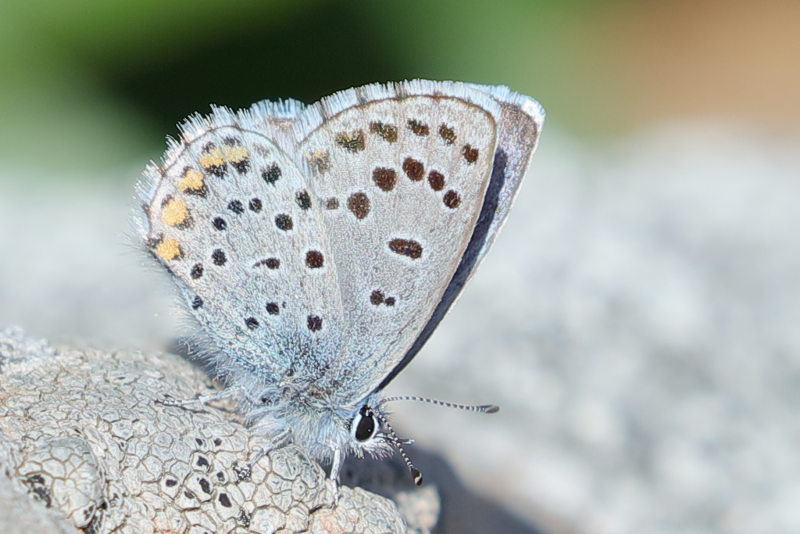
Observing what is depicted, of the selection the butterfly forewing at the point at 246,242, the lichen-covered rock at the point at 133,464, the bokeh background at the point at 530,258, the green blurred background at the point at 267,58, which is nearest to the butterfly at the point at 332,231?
the butterfly forewing at the point at 246,242

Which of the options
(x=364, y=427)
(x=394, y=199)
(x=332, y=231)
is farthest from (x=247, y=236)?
(x=364, y=427)

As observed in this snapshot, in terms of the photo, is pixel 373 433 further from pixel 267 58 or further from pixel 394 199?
pixel 267 58

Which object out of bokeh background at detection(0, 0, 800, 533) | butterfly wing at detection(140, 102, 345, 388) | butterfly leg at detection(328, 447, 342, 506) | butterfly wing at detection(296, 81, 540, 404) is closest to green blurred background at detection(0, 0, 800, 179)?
bokeh background at detection(0, 0, 800, 533)

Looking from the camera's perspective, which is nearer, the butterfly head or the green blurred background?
the butterfly head

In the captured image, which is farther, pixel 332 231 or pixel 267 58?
pixel 267 58

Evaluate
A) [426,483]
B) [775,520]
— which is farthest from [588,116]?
[426,483]

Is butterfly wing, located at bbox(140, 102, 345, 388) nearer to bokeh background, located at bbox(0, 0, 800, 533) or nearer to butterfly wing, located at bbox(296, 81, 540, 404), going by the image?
butterfly wing, located at bbox(296, 81, 540, 404)
